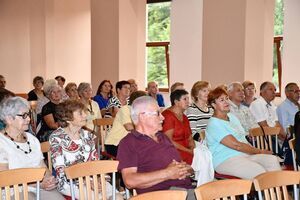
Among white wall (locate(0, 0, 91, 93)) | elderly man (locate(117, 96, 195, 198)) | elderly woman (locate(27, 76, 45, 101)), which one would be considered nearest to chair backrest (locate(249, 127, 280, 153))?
elderly man (locate(117, 96, 195, 198))

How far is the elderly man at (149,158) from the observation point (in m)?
2.84

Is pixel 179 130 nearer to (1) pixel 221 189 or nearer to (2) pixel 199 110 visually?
(2) pixel 199 110

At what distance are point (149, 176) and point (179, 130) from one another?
174 centimetres

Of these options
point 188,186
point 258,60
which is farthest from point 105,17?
point 188,186

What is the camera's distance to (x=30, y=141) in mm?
3457

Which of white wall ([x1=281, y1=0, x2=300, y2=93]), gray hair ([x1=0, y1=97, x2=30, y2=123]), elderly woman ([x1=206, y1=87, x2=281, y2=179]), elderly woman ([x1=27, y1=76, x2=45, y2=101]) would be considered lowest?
elderly woman ([x1=206, y1=87, x2=281, y2=179])

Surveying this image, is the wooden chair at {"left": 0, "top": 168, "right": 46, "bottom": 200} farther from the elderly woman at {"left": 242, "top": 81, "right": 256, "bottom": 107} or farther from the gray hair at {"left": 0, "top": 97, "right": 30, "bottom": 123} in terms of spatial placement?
the elderly woman at {"left": 242, "top": 81, "right": 256, "bottom": 107}

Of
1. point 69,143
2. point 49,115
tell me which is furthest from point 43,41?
point 69,143

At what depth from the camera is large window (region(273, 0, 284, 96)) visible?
305 inches

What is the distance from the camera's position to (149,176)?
2818 mm

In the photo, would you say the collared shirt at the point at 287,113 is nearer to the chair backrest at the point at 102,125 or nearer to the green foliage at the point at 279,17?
the chair backrest at the point at 102,125

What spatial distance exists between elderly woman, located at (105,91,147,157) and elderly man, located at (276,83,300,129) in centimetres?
189

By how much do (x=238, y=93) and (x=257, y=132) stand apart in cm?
81

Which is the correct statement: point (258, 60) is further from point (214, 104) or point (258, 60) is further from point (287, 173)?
point (287, 173)
